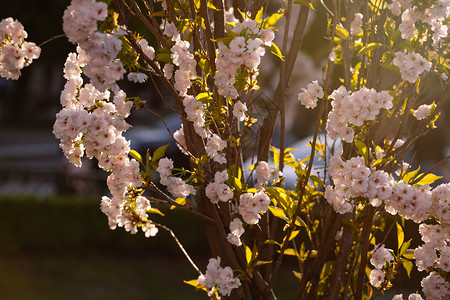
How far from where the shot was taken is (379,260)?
2.28 m

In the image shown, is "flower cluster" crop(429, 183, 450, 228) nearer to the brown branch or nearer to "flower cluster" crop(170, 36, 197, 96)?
the brown branch

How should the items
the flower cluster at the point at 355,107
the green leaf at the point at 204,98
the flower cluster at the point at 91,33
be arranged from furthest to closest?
the green leaf at the point at 204,98, the flower cluster at the point at 355,107, the flower cluster at the point at 91,33

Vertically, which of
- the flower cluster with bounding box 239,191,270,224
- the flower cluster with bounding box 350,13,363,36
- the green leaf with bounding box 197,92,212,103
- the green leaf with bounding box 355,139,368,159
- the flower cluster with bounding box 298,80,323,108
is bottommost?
the flower cluster with bounding box 239,191,270,224

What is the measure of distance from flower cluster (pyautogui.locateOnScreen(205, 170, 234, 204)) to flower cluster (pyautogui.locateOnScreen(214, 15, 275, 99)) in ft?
0.88

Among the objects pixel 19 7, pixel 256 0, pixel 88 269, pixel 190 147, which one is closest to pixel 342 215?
pixel 190 147

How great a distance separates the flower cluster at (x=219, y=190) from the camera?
2.07 m

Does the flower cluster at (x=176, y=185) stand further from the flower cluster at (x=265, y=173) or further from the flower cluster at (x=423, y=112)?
the flower cluster at (x=423, y=112)

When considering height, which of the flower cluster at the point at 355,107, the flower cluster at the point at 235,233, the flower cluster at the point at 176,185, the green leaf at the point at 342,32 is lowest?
the flower cluster at the point at 235,233

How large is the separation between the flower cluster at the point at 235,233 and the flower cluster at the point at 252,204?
0.22ft

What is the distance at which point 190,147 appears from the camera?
2287 mm

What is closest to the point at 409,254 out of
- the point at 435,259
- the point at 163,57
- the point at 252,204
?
the point at 435,259

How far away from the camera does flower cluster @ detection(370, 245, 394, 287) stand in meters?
2.28

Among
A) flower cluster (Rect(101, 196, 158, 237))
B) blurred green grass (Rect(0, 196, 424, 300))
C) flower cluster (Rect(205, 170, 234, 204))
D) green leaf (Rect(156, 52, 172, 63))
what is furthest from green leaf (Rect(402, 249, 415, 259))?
blurred green grass (Rect(0, 196, 424, 300))

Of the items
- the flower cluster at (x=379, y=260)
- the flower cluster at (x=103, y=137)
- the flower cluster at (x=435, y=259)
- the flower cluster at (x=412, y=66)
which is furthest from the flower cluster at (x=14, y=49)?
the flower cluster at (x=435, y=259)
